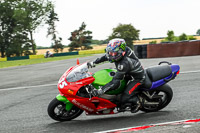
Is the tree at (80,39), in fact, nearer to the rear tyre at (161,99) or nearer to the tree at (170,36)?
the tree at (170,36)

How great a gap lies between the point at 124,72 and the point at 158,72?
947mm

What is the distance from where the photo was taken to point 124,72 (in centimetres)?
473

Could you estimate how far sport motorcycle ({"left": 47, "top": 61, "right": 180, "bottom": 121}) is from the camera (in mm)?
4809

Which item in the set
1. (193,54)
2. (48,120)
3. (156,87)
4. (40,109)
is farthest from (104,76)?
(193,54)

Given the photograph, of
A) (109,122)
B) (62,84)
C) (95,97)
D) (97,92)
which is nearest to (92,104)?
(95,97)

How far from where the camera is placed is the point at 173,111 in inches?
213

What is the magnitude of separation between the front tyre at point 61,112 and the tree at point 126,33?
88568 millimetres

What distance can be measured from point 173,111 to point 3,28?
74264mm

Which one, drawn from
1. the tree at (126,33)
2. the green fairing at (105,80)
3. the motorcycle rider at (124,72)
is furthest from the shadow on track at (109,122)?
the tree at (126,33)

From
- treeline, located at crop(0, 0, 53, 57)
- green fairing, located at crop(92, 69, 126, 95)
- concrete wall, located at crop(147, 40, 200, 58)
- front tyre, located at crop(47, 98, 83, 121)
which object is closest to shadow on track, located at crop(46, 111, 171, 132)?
front tyre, located at crop(47, 98, 83, 121)

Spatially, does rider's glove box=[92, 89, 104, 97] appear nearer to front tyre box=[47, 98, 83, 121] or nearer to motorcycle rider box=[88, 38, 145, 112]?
motorcycle rider box=[88, 38, 145, 112]

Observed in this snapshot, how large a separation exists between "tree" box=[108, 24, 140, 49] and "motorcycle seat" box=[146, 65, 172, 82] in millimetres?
88167

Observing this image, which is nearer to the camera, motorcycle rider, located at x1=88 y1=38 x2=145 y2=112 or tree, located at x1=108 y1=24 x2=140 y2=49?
motorcycle rider, located at x1=88 y1=38 x2=145 y2=112

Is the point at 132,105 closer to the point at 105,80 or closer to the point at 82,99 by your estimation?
the point at 105,80
